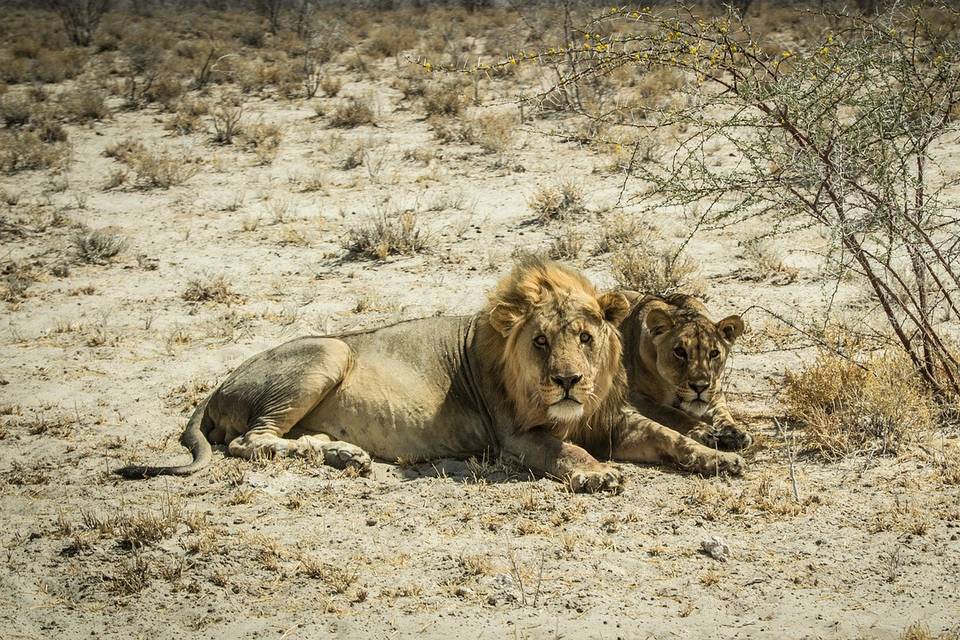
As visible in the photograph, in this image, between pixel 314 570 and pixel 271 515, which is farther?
pixel 271 515

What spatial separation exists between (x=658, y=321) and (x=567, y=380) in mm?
1098

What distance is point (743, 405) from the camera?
7.59 meters

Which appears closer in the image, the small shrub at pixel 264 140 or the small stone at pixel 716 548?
the small stone at pixel 716 548

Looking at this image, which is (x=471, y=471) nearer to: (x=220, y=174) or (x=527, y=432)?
(x=527, y=432)

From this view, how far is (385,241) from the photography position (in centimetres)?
1172

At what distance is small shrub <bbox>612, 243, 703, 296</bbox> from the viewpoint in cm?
998

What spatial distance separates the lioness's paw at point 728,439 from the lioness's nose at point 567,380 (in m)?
1.19

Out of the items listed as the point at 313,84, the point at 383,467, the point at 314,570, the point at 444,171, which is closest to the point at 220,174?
the point at 444,171

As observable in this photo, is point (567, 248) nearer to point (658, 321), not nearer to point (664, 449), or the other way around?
point (658, 321)

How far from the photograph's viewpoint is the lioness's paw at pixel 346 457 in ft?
21.6

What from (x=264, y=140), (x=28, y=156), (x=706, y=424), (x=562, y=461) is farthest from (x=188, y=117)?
(x=562, y=461)

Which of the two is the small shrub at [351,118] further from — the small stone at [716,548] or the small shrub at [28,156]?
the small stone at [716,548]

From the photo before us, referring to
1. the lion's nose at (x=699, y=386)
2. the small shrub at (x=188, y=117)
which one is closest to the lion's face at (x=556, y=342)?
the lion's nose at (x=699, y=386)

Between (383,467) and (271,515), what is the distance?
964 mm
